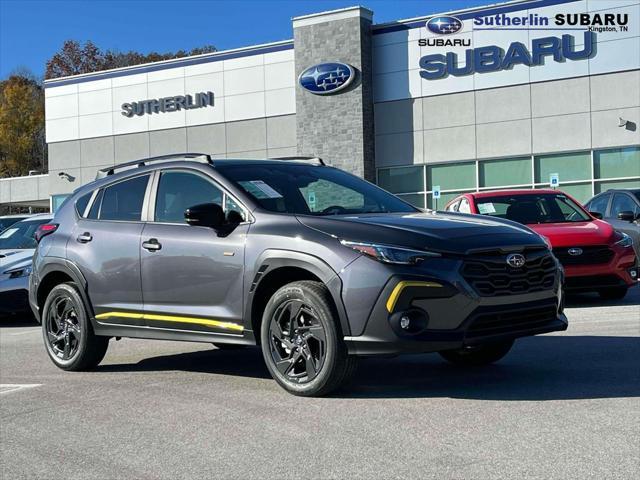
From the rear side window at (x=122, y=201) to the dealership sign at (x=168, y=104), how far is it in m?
26.3

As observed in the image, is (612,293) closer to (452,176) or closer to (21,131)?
(452,176)

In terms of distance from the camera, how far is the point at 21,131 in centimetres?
7788

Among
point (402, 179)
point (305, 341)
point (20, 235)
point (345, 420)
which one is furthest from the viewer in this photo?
point (402, 179)

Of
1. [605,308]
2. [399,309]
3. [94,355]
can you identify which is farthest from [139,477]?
[605,308]

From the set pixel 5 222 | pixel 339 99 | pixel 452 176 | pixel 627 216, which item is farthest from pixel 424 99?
pixel 5 222

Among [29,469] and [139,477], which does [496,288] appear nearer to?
[139,477]

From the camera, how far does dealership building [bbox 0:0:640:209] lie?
26828 mm

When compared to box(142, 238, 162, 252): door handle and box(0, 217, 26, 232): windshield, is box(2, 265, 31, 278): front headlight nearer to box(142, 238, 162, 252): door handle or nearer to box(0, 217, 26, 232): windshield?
box(0, 217, 26, 232): windshield

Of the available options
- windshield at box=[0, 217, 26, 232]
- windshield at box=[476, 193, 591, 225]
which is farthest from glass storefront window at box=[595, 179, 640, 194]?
windshield at box=[0, 217, 26, 232]

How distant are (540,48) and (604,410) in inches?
946

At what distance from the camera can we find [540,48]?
2736 cm

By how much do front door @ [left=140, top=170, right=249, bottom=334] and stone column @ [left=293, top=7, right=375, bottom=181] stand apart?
75.9 feet

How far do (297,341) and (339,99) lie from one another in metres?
25.4

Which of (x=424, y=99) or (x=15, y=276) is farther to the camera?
(x=424, y=99)
